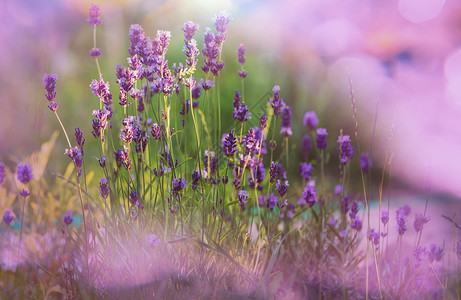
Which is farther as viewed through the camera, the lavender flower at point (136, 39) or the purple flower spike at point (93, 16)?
the purple flower spike at point (93, 16)

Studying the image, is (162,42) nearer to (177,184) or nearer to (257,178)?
(177,184)

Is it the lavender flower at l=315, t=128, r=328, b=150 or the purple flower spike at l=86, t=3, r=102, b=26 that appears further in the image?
the lavender flower at l=315, t=128, r=328, b=150

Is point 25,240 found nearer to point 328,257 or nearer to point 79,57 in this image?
point 328,257

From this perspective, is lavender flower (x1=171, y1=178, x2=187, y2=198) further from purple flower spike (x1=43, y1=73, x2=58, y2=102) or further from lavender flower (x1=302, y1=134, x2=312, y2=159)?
lavender flower (x1=302, y1=134, x2=312, y2=159)

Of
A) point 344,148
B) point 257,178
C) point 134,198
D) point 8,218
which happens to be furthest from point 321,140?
point 8,218

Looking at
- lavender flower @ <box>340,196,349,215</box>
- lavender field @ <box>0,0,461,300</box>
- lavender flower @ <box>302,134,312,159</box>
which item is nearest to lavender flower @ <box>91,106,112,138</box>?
lavender field @ <box>0,0,461,300</box>

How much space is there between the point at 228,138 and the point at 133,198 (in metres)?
0.39

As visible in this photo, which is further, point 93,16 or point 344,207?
point 344,207

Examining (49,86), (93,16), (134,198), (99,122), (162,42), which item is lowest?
(134,198)

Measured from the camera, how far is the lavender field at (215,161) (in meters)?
1.54

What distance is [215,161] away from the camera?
1.67 metres

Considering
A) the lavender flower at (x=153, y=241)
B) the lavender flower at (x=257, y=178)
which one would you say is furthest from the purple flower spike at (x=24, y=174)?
the lavender flower at (x=257, y=178)

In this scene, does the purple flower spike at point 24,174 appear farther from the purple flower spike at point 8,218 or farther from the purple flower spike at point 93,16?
the purple flower spike at point 93,16

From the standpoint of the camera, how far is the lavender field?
1535mm
